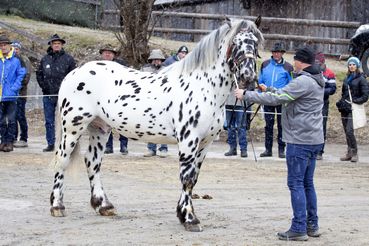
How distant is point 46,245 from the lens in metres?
8.05

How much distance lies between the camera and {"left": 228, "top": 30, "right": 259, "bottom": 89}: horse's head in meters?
8.77

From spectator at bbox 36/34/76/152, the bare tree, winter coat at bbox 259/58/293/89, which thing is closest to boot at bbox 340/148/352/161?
winter coat at bbox 259/58/293/89

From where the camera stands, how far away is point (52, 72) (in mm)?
15648

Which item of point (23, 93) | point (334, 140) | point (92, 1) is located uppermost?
point (92, 1)

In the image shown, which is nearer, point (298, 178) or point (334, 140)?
point (298, 178)

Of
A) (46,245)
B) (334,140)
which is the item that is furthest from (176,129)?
(334,140)

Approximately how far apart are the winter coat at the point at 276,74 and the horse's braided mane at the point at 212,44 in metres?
6.35

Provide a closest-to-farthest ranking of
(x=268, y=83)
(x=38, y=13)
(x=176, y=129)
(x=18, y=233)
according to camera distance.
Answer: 1. (x=18, y=233)
2. (x=176, y=129)
3. (x=268, y=83)
4. (x=38, y=13)

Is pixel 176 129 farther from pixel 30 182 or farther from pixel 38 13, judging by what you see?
pixel 38 13

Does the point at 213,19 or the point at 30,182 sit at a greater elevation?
the point at 213,19

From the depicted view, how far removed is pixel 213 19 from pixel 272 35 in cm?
217

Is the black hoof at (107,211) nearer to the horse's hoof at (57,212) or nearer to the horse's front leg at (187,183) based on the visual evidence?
the horse's hoof at (57,212)

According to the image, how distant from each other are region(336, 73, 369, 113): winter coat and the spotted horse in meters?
6.85

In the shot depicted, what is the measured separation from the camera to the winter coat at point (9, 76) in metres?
16.0
